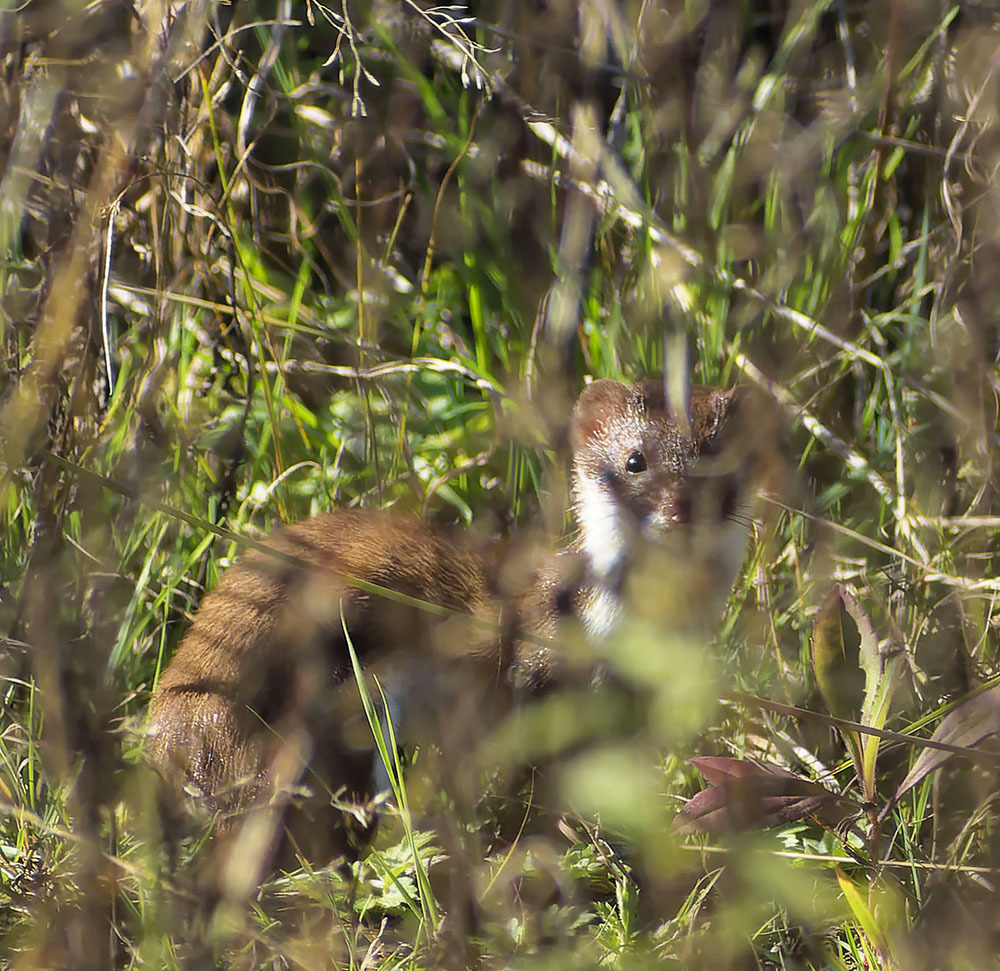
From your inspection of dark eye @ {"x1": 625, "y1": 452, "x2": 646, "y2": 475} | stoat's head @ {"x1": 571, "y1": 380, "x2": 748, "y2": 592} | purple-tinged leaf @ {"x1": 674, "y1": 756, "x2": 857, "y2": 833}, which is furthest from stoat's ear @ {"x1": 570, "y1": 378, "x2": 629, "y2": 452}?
purple-tinged leaf @ {"x1": 674, "y1": 756, "x2": 857, "y2": 833}

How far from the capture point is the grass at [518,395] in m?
1.81

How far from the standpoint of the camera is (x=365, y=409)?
3.02m

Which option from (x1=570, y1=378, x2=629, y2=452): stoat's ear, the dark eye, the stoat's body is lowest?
the stoat's body

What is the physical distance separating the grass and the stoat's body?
0.52ft

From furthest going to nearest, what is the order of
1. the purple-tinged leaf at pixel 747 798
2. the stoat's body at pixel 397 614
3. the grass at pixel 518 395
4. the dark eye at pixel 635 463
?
the dark eye at pixel 635 463
the stoat's body at pixel 397 614
the grass at pixel 518 395
the purple-tinged leaf at pixel 747 798

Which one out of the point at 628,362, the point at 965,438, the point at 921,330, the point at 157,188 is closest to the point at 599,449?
the point at 628,362

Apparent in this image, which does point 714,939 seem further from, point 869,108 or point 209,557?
point 869,108

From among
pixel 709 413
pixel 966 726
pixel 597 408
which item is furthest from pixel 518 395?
pixel 966 726

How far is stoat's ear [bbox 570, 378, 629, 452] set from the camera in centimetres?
287

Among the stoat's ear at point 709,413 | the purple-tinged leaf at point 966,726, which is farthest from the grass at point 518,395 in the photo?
the stoat's ear at point 709,413

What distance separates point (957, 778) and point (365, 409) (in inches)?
64.0

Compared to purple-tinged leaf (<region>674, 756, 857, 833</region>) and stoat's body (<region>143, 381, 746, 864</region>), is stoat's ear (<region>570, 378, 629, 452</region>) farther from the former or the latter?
purple-tinged leaf (<region>674, 756, 857, 833</region>)

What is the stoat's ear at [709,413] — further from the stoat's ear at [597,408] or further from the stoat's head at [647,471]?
the stoat's ear at [597,408]

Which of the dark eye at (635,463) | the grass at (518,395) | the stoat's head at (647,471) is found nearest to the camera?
the grass at (518,395)
